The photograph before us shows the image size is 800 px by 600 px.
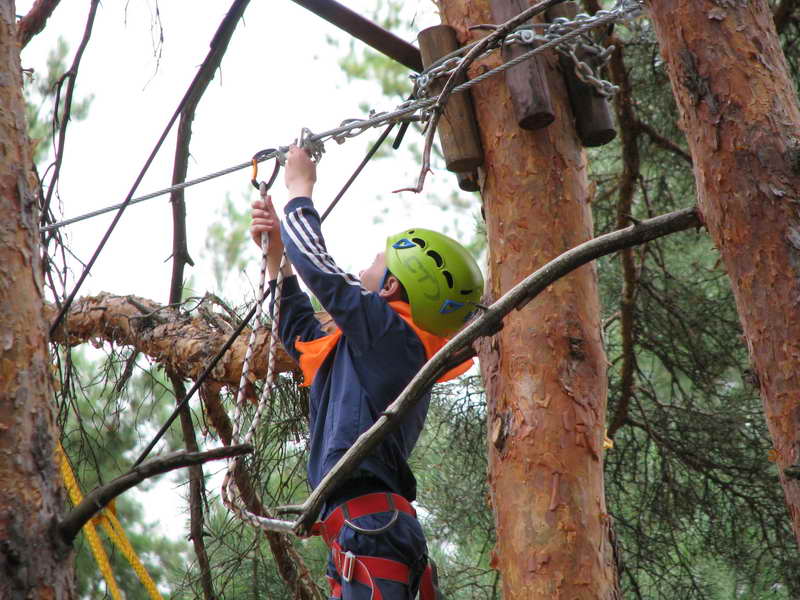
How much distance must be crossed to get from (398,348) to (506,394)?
32 cm

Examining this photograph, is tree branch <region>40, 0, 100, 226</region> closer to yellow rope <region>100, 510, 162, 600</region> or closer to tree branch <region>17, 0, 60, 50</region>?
tree branch <region>17, 0, 60, 50</region>

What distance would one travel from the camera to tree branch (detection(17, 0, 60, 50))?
3.62 metres

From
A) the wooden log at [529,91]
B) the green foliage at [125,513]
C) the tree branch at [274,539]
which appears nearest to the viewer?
the wooden log at [529,91]

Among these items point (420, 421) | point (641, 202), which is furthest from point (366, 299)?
point (641, 202)

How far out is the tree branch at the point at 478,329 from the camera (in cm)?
161

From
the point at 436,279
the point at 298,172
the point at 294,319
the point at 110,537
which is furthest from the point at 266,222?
Result: the point at 110,537

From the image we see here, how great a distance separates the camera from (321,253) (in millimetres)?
2615

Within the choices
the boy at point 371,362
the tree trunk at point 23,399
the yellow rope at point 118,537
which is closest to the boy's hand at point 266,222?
the boy at point 371,362

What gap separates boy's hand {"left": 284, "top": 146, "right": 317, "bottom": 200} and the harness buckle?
1007mm

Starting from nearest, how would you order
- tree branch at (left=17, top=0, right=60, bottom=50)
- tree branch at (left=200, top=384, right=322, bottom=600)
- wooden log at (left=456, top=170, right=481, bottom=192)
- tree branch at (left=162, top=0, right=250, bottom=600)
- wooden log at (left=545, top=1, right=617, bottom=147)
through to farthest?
wooden log at (left=545, top=1, right=617, bottom=147)
wooden log at (left=456, top=170, right=481, bottom=192)
tree branch at (left=17, top=0, right=60, bottom=50)
tree branch at (left=162, top=0, right=250, bottom=600)
tree branch at (left=200, top=384, right=322, bottom=600)

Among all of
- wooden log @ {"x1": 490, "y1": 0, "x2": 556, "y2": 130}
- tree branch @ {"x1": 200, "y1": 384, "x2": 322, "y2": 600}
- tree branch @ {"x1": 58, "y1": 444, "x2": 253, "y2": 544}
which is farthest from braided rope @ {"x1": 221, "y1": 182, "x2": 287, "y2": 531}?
tree branch @ {"x1": 200, "y1": 384, "x2": 322, "y2": 600}

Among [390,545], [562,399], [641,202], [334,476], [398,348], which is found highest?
[641,202]

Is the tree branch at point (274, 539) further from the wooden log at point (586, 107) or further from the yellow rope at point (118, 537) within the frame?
the wooden log at point (586, 107)

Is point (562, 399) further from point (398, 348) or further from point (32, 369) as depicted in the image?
point (32, 369)
